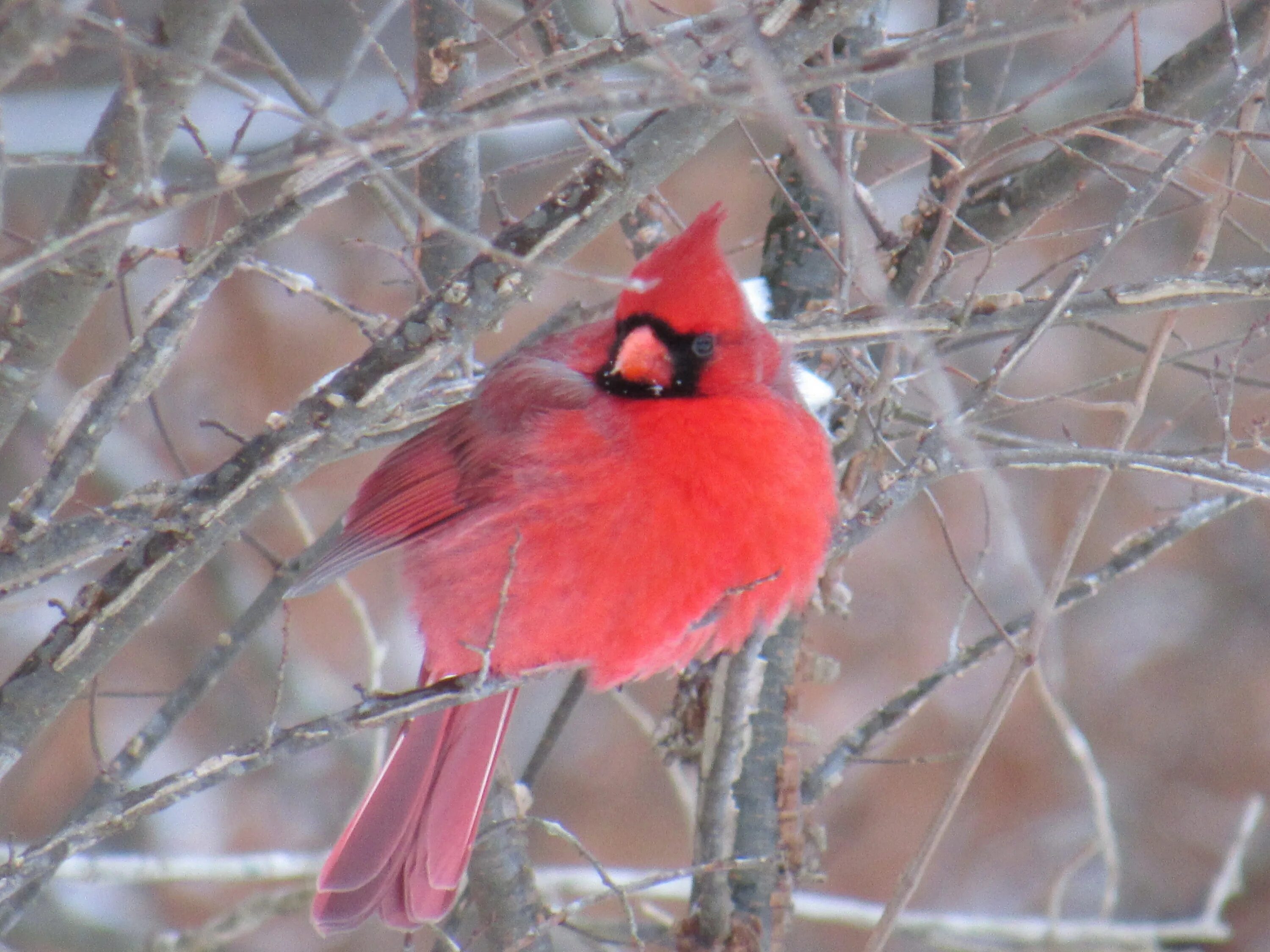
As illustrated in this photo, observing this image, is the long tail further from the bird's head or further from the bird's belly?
the bird's head

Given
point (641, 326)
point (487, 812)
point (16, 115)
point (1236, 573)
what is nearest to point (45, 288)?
point (641, 326)

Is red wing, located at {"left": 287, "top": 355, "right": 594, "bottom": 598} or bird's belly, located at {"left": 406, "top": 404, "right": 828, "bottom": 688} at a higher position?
red wing, located at {"left": 287, "top": 355, "right": 594, "bottom": 598}

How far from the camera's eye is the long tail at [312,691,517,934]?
8.77 ft

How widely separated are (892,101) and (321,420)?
4.18m

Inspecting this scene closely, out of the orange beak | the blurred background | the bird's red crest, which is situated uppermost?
the bird's red crest

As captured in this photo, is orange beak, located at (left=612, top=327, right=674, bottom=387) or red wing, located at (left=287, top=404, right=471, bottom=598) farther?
red wing, located at (left=287, top=404, right=471, bottom=598)

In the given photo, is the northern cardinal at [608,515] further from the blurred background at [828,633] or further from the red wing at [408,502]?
the blurred background at [828,633]

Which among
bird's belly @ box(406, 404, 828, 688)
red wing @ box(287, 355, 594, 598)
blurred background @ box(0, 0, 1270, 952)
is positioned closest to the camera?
bird's belly @ box(406, 404, 828, 688)

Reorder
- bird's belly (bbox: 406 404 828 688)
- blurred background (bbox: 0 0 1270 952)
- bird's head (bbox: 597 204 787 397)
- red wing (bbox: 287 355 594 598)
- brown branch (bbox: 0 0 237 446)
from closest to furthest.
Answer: brown branch (bbox: 0 0 237 446)
bird's belly (bbox: 406 404 828 688)
bird's head (bbox: 597 204 787 397)
red wing (bbox: 287 355 594 598)
blurred background (bbox: 0 0 1270 952)

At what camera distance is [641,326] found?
7.83ft

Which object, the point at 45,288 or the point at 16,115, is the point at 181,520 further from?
the point at 16,115

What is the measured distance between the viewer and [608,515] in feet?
7.33

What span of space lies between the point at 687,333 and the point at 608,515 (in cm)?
37

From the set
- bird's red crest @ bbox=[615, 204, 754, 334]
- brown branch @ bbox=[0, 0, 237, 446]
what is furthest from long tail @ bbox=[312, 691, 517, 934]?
brown branch @ bbox=[0, 0, 237, 446]
